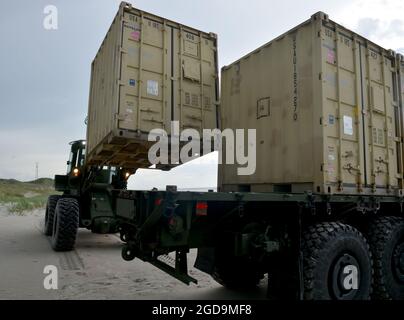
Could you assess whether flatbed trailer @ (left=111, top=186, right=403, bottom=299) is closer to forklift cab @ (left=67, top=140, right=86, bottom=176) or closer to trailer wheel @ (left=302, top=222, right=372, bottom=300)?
trailer wheel @ (left=302, top=222, right=372, bottom=300)

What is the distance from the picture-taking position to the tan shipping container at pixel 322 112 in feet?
16.5

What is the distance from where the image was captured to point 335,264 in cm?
446

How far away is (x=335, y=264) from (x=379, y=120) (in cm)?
249

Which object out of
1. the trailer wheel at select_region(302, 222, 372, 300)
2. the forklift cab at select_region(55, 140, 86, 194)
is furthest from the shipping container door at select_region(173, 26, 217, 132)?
the forklift cab at select_region(55, 140, 86, 194)

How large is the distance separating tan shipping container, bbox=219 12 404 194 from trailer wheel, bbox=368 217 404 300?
0.52 metres

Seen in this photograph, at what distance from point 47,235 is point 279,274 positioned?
9341mm

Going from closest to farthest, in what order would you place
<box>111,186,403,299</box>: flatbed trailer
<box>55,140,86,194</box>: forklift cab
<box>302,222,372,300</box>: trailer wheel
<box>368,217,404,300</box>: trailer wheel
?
<box>111,186,403,299</box>: flatbed trailer → <box>302,222,372,300</box>: trailer wheel → <box>368,217,404,300</box>: trailer wheel → <box>55,140,86,194</box>: forklift cab

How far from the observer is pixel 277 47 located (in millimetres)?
5750

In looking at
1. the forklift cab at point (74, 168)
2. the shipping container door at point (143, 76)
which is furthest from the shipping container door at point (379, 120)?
the forklift cab at point (74, 168)

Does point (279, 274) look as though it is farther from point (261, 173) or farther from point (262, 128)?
point (262, 128)

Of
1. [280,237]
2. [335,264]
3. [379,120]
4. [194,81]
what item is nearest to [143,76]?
[194,81]

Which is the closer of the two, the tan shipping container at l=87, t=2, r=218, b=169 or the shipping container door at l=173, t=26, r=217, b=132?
the tan shipping container at l=87, t=2, r=218, b=169

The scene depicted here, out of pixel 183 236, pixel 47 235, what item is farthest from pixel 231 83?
pixel 47 235

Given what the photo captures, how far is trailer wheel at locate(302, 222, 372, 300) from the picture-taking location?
14.0ft
